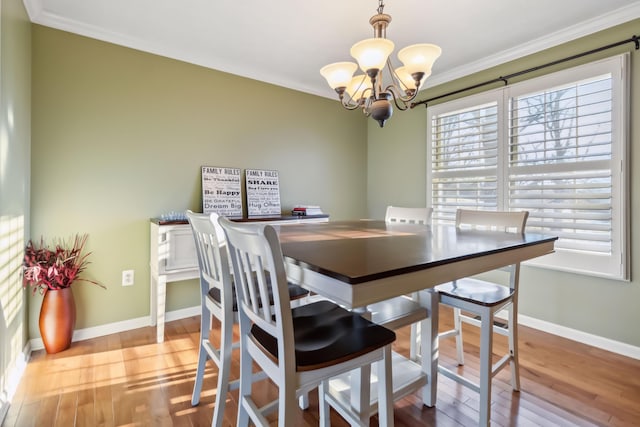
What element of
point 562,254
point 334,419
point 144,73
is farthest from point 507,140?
point 144,73

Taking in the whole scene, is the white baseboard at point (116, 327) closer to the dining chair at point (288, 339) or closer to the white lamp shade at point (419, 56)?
the dining chair at point (288, 339)

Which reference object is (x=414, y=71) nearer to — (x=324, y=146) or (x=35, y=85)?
(x=324, y=146)

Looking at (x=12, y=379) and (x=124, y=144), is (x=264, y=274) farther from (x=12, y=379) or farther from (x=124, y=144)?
(x=124, y=144)

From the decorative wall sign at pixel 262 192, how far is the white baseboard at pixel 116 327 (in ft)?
3.58

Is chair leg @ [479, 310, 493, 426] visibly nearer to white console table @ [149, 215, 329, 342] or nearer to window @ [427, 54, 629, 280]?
window @ [427, 54, 629, 280]

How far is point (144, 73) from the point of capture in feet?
8.53

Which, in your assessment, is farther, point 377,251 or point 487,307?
point 487,307

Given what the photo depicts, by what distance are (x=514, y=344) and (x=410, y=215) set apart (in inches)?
42.5

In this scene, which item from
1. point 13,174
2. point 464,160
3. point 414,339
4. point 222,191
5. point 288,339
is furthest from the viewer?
point 464,160

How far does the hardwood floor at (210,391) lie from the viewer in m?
1.54

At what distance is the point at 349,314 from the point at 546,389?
4.65 ft

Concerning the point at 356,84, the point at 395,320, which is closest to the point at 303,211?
the point at 356,84

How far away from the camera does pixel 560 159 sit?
8.05ft

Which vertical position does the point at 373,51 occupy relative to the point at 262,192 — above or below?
above
